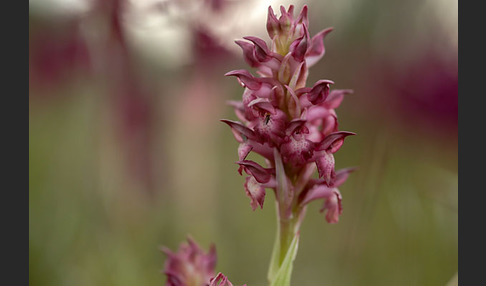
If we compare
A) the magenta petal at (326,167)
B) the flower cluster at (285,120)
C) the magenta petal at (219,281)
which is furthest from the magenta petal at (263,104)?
the magenta petal at (219,281)

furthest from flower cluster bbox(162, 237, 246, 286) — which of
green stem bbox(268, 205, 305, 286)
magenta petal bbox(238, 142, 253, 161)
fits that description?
magenta petal bbox(238, 142, 253, 161)

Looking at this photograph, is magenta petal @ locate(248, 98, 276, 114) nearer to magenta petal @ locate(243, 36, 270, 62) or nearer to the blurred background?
magenta petal @ locate(243, 36, 270, 62)

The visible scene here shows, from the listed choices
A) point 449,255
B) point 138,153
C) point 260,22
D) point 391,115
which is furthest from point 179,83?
point 449,255

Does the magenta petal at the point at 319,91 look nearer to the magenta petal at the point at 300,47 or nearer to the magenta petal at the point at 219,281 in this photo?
the magenta petal at the point at 300,47

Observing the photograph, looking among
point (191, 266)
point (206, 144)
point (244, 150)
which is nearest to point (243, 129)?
point (244, 150)

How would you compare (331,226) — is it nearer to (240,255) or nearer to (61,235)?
(240,255)

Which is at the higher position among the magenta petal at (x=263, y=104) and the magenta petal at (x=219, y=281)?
the magenta petal at (x=263, y=104)

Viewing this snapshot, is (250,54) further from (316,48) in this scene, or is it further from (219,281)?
(219,281)
